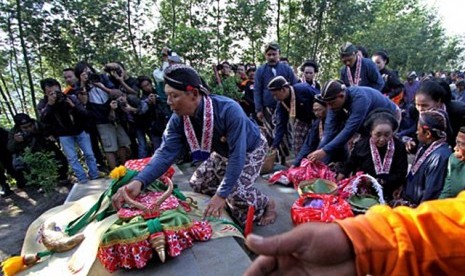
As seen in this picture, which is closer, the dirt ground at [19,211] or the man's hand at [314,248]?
the man's hand at [314,248]

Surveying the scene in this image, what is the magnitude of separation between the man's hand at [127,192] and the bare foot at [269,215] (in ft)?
3.92

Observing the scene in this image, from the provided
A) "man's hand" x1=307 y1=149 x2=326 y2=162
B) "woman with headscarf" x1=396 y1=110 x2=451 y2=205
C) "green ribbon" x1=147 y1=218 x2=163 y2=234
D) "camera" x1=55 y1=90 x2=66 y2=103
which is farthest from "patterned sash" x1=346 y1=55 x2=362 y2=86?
"camera" x1=55 y1=90 x2=66 y2=103

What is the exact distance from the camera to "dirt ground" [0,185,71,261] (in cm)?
351

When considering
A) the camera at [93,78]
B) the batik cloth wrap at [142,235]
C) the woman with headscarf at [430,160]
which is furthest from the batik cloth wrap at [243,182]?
the camera at [93,78]

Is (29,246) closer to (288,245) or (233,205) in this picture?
(233,205)

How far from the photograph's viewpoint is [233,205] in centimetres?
286

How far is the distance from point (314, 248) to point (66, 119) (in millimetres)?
4510

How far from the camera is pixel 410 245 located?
717mm

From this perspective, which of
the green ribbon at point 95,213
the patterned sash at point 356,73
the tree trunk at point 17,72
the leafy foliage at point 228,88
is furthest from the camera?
the tree trunk at point 17,72

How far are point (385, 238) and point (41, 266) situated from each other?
234cm

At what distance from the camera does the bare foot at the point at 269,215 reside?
300 centimetres

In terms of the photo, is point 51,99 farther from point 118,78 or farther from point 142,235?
point 142,235

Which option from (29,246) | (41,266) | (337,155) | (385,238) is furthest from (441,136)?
(29,246)

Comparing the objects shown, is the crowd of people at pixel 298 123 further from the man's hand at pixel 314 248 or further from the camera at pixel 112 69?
the man's hand at pixel 314 248
